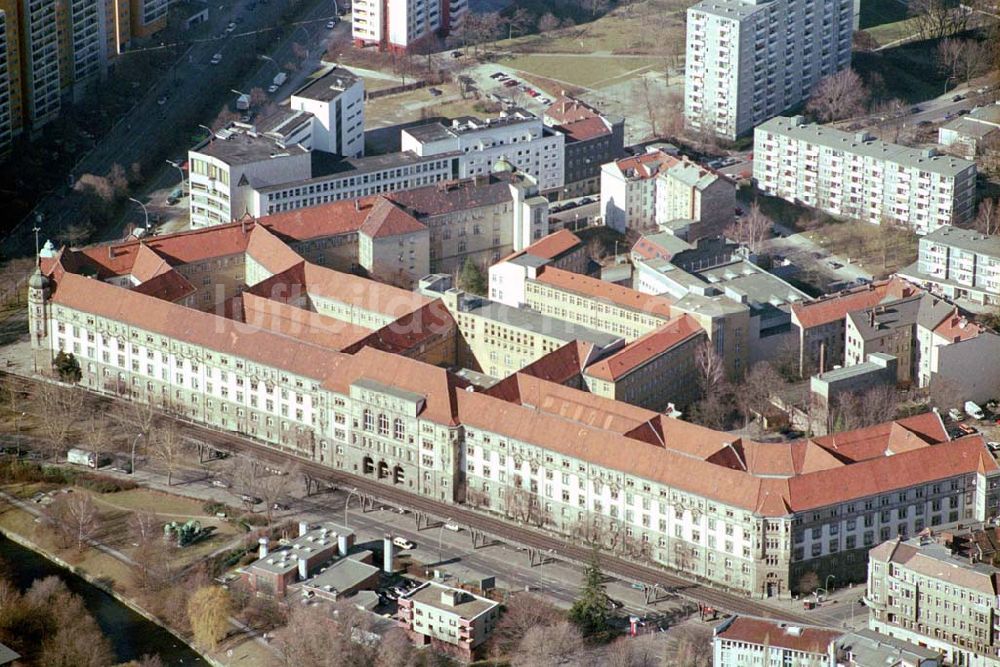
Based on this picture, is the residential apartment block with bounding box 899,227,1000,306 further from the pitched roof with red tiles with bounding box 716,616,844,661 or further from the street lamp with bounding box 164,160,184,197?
the street lamp with bounding box 164,160,184,197

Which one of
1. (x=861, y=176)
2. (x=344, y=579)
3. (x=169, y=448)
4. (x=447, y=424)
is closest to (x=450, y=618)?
(x=344, y=579)

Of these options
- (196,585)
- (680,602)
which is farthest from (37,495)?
(680,602)

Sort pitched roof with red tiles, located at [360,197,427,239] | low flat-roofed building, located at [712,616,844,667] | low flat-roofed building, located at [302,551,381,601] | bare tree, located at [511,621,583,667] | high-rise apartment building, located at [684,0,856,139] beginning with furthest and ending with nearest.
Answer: high-rise apartment building, located at [684,0,856,139] → pitched roof with red tiles, located at [360,197,427,239] → low flat-roofed building, located at [302,551,381,601] → bare tree, located at [511,621,583,667] → low flat-roofed building, located at [712,616,844,667]

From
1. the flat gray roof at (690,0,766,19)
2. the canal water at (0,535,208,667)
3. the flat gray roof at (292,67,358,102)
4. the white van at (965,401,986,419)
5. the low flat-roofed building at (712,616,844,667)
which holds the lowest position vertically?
the canal water at (0,535,208,667)

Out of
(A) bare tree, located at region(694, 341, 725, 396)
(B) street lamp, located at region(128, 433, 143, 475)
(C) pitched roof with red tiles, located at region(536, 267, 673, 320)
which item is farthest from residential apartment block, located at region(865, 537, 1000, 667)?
(B) street lamp, located at region(128, 433, 143, 475)

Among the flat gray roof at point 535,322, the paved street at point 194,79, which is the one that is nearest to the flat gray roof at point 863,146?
the flat gray roof at point 535,322

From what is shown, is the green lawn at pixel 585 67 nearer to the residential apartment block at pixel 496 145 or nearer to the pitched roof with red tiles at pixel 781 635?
the residential apartment block at pixel 496 145

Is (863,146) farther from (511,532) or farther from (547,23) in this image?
(511,532)
